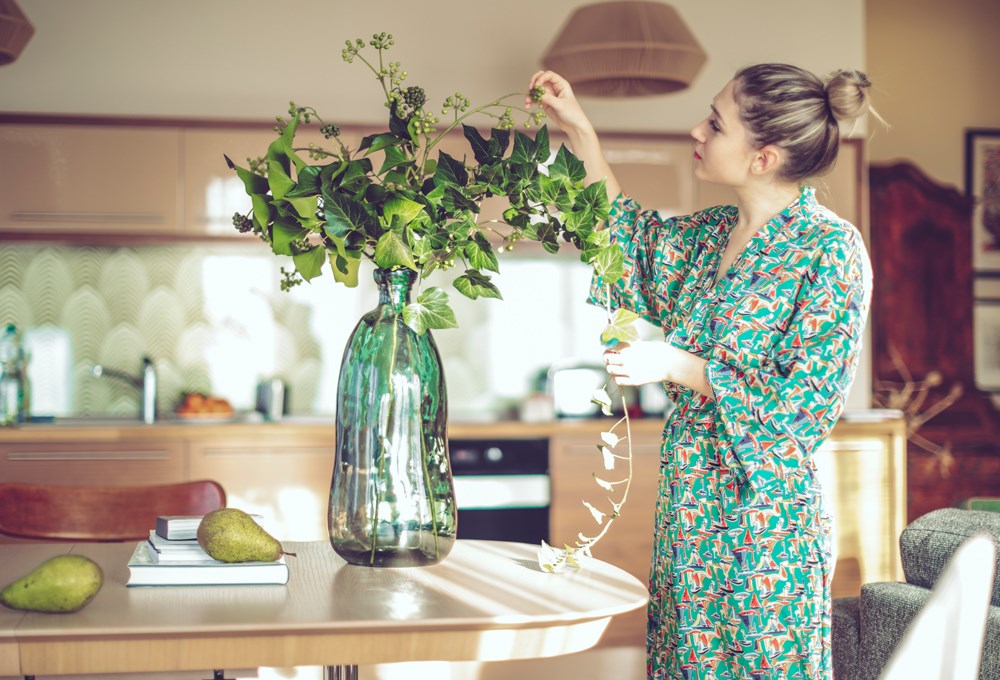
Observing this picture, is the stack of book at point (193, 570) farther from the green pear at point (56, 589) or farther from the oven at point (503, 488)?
the oven at point (503, 488)

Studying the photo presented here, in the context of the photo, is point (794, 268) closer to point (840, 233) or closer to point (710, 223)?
point (840, 233)

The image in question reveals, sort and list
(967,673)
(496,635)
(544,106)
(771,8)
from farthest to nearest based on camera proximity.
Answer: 1. (771,8)
2. (544,106)
3. (496,635)
4. (967,673)

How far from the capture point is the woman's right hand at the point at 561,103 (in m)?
1.85

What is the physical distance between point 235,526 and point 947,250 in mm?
5107

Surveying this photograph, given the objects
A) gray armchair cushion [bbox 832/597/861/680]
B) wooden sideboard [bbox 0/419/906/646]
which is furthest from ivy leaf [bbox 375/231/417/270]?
wooden sideboard [bbox 0/419/906/646]

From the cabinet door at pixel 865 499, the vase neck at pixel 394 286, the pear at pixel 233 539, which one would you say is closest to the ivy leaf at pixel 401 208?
the vase neck at pixel 394 286

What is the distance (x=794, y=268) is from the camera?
166 centimetres

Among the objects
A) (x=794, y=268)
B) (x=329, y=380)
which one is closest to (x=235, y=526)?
(x=794, y=268)

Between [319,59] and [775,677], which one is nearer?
[775,677]

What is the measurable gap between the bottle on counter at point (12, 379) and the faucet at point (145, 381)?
284 mm

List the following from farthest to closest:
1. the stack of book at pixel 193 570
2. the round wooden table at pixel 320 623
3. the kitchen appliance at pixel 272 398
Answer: the kitchen appliance at pixel 272 398 → the stack of book at pixel 193 570 → the round wooden table at pixel 320 623

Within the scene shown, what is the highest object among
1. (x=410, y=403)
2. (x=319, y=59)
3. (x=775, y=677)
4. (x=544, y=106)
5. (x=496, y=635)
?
(x=319, y=59)

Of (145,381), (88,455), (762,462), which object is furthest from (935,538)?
(145,381)

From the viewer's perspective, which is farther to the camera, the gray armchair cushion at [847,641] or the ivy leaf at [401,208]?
the gray armchair cushion at [847,641]
